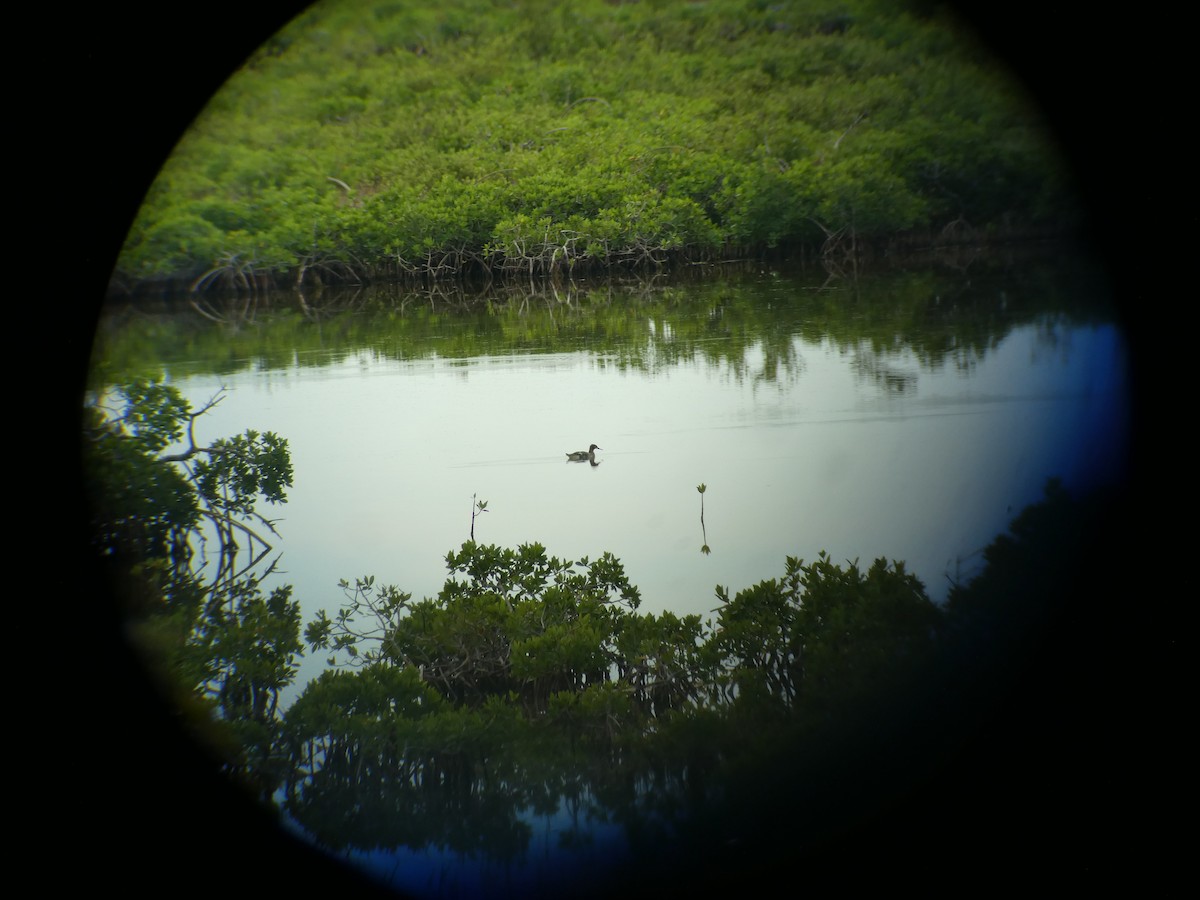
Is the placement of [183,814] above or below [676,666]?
below

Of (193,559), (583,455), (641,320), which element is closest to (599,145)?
(641,320)

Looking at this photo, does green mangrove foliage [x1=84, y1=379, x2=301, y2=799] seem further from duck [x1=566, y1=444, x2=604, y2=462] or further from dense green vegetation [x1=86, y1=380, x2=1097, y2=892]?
duck [x1=566, y1=444, x2=604, y2=462]

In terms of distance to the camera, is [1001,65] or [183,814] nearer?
[183,814]

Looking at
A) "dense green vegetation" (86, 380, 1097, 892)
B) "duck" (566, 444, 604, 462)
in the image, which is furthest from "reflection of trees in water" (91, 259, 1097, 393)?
"dense green vegetation" (86, 380, 1097, 892)

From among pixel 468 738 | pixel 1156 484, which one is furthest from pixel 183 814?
pixel 1156 484

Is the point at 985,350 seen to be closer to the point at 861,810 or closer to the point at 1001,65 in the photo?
the point at 1001,65
